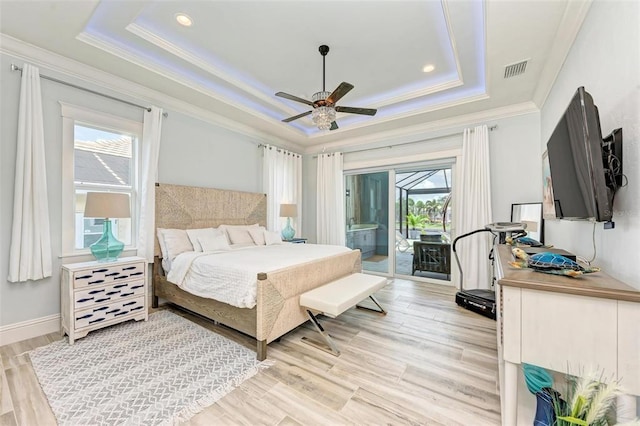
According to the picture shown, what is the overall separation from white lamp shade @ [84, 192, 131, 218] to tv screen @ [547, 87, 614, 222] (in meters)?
3.68

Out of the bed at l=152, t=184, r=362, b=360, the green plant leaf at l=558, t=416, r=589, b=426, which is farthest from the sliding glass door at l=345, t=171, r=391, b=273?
the green plant leaf at l=558, t=416, r=589, b=426

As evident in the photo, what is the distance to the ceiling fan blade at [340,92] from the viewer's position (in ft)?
7.87

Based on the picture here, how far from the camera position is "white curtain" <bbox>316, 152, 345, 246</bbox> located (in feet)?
17.8

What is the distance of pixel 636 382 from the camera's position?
41.8 inches

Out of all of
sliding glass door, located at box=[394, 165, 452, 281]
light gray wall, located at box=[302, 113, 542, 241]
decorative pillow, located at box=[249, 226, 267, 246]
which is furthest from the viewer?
sliding glass door, located at box=[394, 165, 452, 281]

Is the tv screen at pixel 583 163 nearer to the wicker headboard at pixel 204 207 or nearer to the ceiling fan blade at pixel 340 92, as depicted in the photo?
the ceiling fan blade at pixel 340 92

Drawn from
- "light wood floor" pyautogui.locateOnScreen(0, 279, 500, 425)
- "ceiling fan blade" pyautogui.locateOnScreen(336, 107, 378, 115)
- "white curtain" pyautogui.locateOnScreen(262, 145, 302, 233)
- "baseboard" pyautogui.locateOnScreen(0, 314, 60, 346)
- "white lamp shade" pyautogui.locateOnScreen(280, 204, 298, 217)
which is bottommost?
"light wood floor" pyautogui.locateOnScreen(0, 279, 500, 425)

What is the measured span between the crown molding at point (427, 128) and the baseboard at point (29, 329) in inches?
192

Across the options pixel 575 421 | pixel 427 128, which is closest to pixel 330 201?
pixel 427 128

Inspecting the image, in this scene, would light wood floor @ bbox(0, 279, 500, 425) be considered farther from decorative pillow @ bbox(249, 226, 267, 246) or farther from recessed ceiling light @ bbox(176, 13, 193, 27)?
recessed ceiling light @ bbox(176, 13, 193, 27)

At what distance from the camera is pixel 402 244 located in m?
5.03

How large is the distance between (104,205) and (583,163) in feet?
12.4

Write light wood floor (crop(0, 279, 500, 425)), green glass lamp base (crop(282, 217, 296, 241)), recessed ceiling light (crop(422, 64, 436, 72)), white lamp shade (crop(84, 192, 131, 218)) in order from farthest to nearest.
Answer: green glass lamp base (crop(282, 217, 296, 241))
recessed ceiling light (crop(422, 64, 436, 72))
white lamp shade (crop(84, 192, 131, 218))
light wood floor (crop(0, 279, 500, 425))

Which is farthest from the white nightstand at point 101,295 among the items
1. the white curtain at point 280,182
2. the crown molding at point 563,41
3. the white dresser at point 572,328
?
the crown molding at point 563,41
